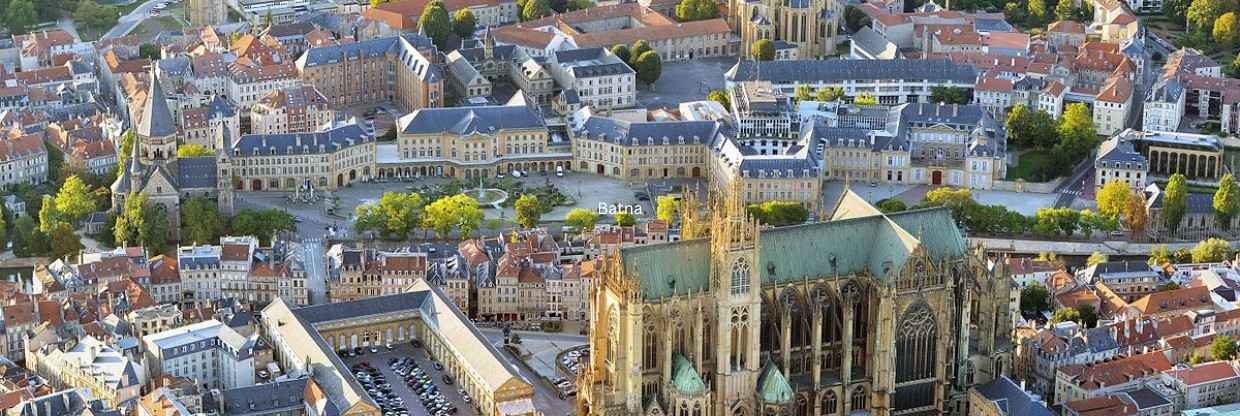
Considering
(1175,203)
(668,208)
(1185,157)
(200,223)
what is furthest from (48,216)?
(1185,157)

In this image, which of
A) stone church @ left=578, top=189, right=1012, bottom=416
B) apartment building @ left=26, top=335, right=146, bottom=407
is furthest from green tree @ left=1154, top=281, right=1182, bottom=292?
apartment building @ left=26, top=335, right=146, bottom=407

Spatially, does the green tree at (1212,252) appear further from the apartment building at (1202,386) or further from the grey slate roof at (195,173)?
the grey slate roof at (195,173)

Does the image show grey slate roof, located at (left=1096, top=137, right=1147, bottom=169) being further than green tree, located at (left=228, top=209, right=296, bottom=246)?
Yes

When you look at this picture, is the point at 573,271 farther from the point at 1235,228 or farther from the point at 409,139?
the point at 1235,228

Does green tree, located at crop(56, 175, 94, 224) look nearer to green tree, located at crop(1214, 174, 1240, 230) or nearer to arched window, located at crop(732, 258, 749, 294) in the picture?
arched window, located at crop(732, 258, 749, 294)

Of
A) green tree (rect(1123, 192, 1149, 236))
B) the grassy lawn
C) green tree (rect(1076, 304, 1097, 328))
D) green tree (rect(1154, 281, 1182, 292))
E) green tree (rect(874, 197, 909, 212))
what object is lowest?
green tree (rect(1076, 304, 1097, 328))

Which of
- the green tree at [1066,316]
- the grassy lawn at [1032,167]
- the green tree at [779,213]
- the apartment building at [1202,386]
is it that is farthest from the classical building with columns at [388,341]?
the grassy lawn at [1032,167]

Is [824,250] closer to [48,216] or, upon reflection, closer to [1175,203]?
[1175,203]
